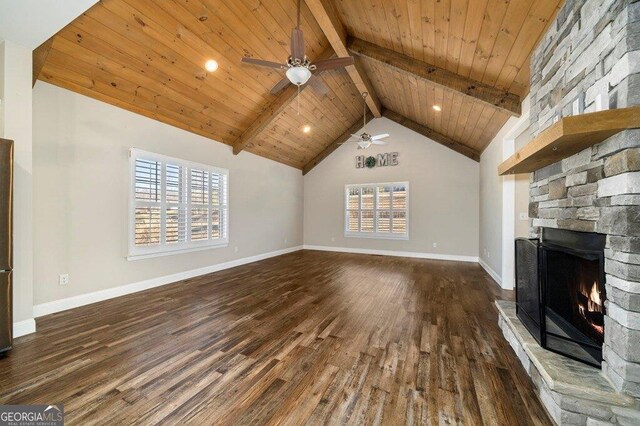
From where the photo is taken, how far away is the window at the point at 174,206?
405 centimetres

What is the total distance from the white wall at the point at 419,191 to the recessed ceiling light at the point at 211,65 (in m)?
4.93

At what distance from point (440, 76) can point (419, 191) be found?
386cm

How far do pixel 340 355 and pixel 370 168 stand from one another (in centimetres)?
628

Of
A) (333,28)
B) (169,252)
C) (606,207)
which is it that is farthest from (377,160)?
(606,207)

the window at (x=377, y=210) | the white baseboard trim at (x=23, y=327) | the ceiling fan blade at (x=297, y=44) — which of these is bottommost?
the white baseboard trim at (x=23, y=327)

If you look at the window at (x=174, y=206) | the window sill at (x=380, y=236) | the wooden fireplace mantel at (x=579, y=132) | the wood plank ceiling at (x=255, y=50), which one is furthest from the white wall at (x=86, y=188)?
the wooden fireplace mantel at (x=579, y=132)

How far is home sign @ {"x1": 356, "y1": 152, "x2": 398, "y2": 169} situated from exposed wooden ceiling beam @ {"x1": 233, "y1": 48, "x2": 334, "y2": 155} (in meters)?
3.37

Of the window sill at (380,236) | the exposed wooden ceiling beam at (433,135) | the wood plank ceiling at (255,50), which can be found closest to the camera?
the wood plank ceiling at (255,50)

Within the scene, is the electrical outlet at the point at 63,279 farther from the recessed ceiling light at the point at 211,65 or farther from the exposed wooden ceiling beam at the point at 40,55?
the recessed ceiling light at the point at 211,65

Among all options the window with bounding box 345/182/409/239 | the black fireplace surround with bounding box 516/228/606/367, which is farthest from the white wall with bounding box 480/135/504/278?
the black fireplace surround with bounding box 516/228/606/367

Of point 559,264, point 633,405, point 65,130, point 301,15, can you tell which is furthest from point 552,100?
point 65,130

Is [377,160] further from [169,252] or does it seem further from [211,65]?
[169,252]

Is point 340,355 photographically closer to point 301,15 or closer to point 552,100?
point 552,100

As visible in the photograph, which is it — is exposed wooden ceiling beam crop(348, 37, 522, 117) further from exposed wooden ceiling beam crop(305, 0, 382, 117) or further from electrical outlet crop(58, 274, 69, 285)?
electrical outlet crop(58, 274, 69, 285)
